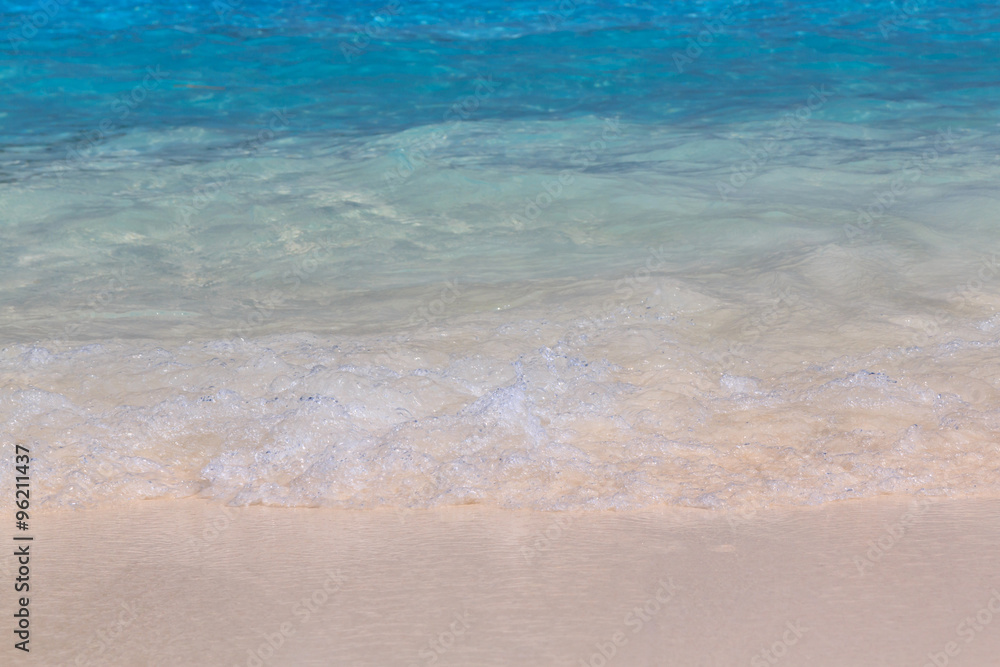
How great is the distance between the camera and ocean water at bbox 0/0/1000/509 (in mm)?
2758

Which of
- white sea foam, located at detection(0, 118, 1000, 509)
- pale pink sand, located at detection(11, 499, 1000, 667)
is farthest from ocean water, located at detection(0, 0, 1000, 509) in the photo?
pale pink sand, located at detection(11, 499, 1000, 667)

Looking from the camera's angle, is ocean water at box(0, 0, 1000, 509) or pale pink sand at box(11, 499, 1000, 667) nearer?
pale pink sand at box(11, 499, 1000, 667)

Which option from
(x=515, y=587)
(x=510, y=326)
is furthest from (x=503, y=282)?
(x=515, y=587)

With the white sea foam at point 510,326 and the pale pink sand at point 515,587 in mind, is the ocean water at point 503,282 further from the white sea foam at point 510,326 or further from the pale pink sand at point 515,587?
the pale pink sand at point 515,587

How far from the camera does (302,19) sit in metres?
14.6

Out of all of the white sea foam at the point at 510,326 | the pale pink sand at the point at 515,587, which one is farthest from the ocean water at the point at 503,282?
the pale pink sand at the point at 515,587

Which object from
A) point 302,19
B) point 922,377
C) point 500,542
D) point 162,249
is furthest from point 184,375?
point 302,19

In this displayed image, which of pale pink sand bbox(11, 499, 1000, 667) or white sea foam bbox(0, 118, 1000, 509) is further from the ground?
pale pink sand bbox(11, 499, 1000, 667)

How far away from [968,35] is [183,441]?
13148mm

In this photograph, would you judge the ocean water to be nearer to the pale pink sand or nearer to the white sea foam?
the white sea foam

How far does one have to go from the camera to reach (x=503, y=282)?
4672mm

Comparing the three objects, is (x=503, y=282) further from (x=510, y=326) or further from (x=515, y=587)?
(x=515, y=587)

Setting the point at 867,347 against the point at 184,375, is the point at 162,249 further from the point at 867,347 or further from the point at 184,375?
the point at 867,347

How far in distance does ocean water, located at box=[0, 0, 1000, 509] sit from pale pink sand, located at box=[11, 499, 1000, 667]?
173mm
